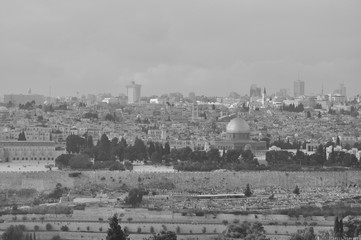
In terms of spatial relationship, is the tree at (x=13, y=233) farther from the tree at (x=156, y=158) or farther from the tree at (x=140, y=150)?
the tree at (x=140, y=150)

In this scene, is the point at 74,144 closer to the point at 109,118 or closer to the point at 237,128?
the point at 237,128

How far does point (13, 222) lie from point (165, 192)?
1163 centimetres

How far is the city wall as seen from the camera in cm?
6028

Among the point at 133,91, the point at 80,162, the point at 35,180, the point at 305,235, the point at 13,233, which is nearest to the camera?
the point at 305,235

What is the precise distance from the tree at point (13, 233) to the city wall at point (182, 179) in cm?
1452

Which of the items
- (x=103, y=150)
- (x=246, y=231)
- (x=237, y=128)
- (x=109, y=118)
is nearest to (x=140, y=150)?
(x=103, y=150)

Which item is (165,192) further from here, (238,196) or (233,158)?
(233,158)

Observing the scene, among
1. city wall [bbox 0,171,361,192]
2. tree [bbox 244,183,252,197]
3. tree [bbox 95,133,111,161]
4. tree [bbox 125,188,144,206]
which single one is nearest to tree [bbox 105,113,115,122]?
tree [bbox 95,133,111,161]

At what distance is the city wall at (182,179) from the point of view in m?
60.3

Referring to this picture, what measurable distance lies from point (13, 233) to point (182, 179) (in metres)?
17.7

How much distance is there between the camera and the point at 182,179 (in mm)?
61281

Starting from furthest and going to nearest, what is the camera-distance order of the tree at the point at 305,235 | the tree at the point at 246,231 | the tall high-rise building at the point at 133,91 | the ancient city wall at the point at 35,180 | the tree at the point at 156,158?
the tall high-rise building at the point at 133,91
the tree at the point at 156,158
the ancient city wall at the point at 35,180
the tree at the point at 246,231
the tree at the point at 305,235

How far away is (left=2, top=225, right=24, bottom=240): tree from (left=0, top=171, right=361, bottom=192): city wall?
14.5 m

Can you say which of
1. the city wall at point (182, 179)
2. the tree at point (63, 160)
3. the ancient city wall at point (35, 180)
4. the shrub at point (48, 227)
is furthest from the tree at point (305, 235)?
the tree at point (63, 160)
